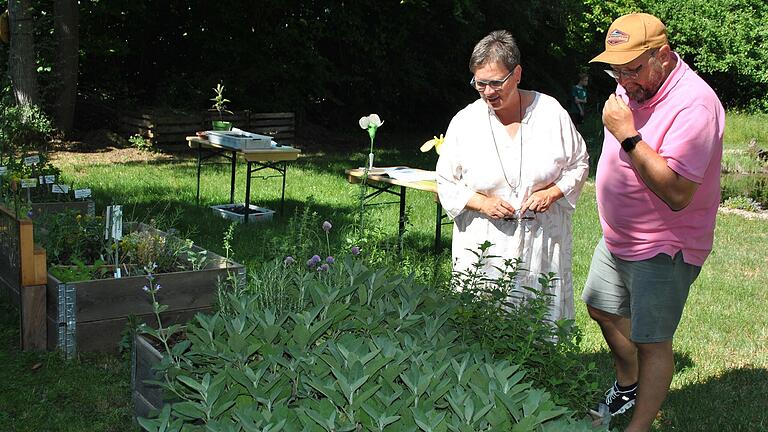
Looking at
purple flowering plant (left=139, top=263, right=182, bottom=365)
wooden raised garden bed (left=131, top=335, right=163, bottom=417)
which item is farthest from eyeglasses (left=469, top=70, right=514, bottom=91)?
wooden raised garden bed (left=131, top=335, right=163, bottom=417)

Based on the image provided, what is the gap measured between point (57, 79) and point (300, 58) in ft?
15.3

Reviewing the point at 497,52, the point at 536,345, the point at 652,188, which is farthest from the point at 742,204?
the point at 536,345

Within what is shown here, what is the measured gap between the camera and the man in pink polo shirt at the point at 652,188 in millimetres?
3029

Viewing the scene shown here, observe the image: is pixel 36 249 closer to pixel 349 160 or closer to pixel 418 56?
pixel 349 160

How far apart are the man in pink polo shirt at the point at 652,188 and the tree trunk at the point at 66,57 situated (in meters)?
11.9

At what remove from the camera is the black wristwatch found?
3.04 meters

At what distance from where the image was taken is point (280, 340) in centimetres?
249

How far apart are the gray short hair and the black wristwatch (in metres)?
0.74

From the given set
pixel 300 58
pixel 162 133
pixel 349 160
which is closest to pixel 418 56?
pixel 300 58

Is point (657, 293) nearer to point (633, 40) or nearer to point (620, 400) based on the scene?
point (620, 400)

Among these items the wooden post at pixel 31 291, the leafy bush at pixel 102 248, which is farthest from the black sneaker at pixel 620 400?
the wooden post at pixel 31 291

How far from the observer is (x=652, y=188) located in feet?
10.00

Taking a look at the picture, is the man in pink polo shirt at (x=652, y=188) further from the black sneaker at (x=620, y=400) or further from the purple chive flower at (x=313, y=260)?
the purple chive flower at (x=313, y=260)

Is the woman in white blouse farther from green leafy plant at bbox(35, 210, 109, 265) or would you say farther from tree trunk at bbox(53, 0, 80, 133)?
tree trunk at bbox(53, 0, 80, 133)
